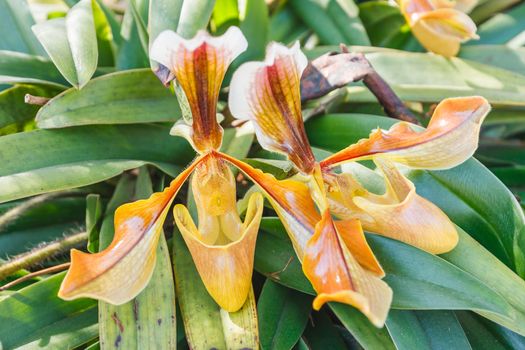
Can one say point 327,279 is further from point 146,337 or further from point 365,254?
point 146,337

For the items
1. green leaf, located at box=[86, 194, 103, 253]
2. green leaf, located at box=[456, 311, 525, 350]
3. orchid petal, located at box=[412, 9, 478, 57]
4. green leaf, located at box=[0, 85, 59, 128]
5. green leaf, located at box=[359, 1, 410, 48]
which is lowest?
green leaf, located at box=[456, 311, 525, 350]

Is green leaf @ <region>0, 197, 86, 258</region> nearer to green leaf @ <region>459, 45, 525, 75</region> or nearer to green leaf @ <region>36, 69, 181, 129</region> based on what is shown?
green leaf @ <region>36, 69, 181, 129</region>

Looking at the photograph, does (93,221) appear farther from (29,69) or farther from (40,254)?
(29,69)

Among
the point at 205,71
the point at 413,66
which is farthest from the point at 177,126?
the point at 413,66

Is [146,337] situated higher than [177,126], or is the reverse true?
[177,126]

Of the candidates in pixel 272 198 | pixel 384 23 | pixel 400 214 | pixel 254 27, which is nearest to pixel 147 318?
pixel 272 198

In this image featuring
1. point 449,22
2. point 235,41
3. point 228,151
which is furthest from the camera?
point 449,22

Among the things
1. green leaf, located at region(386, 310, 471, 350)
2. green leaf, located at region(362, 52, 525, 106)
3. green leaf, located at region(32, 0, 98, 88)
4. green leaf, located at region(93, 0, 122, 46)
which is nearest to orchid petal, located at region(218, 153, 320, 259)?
green leaf, located at region(386, 310, 471, 350)
